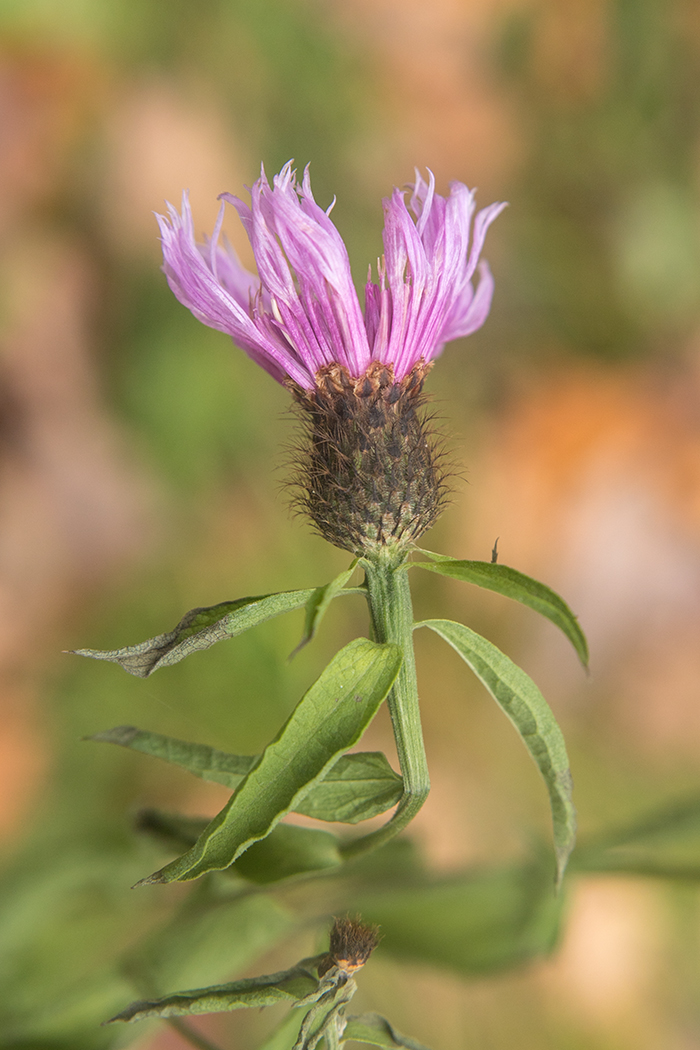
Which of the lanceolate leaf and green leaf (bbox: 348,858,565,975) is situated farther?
green leaf (bbox: 348,858,565,975)

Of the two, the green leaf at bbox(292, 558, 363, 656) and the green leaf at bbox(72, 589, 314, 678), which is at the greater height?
the green leaf at bbox(292, 558, 363, 656)

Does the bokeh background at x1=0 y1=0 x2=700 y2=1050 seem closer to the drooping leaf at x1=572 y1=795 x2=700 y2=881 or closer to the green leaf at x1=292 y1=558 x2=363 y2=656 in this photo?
the drooping leaf at x1=572 y1=795 x2=700 y2=881

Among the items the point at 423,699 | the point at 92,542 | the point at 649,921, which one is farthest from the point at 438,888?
the point at 92,542

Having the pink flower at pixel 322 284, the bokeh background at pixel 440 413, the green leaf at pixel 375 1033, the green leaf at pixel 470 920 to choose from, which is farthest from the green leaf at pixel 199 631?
the bokeh background at pixel 440 413

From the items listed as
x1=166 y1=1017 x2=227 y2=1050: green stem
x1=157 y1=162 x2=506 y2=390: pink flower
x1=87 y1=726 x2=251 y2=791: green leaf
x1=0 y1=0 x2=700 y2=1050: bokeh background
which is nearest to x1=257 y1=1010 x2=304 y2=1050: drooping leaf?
x1=166 y1=1017 x2=227 y2=1050: green stem

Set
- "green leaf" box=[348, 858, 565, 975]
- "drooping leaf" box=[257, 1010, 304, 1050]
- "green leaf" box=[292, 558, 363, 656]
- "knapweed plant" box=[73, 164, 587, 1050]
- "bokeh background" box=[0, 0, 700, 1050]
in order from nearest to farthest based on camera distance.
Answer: "green leaf" box=[292, 558, 363, 656]
"knapweed plant" box=[73, 164, 587, 1050]
"drooping leaf" box=[257, 1010, 304, 1050]
"green leaf" box=[348, 858, 565, 975]
"bokeh background" box=[0, 0, 700, 1050]

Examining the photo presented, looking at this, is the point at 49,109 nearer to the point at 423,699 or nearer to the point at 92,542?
the point at 92,542

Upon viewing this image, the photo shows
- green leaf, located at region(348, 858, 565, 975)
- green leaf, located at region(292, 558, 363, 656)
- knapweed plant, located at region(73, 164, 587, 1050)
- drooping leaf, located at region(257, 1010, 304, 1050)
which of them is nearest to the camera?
green leaf, located at region(292, 558, 363, 656)
